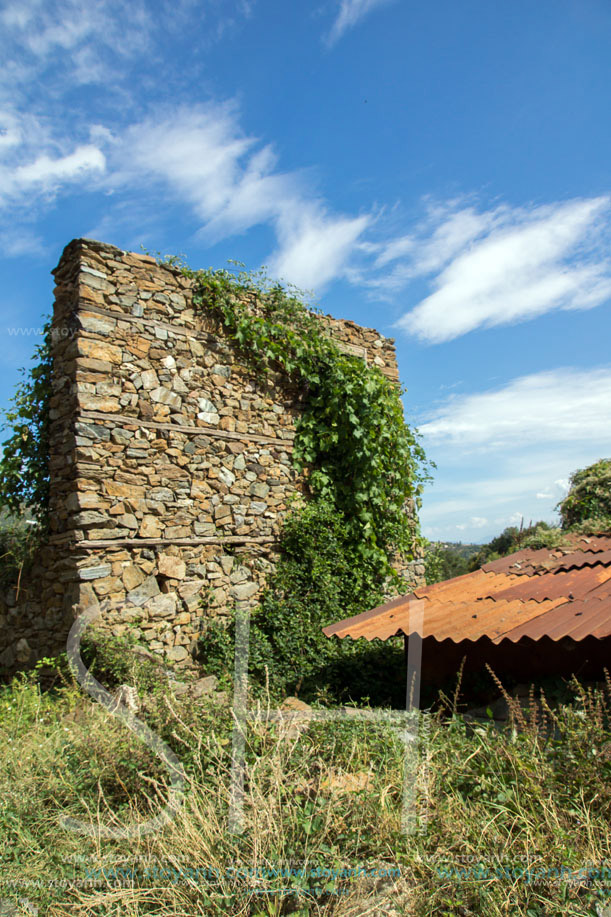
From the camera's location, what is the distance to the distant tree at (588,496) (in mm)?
10703

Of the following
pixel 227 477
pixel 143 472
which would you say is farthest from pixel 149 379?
pixel 227 477

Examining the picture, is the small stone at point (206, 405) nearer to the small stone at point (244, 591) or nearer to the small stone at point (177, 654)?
the small stone at point (244, 591)

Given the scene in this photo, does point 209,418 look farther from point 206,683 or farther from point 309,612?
point 206,683

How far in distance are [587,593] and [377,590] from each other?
3449 millimetres

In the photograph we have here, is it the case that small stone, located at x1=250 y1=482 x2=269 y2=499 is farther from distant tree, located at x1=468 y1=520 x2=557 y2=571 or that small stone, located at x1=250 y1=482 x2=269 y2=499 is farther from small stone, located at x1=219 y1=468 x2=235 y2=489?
distant tree, located at x1=468 y1=520 x2=557 y2=571

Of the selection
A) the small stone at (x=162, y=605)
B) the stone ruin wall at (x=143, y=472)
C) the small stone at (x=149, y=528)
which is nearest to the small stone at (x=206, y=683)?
the stone ruin wall at (x=143, y=472)

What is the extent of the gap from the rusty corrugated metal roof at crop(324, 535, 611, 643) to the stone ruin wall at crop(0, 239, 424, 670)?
192cm

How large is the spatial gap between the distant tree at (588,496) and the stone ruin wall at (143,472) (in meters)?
6.19

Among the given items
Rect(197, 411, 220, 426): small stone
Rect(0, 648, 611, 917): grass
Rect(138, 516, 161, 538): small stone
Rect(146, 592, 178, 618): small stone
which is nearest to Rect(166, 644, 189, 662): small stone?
Rect(146, 592, 178, 618): small stone

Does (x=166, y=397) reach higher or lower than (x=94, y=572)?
higher

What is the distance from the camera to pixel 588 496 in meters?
11.1

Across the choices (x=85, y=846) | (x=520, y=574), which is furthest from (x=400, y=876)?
(x=520, y=574)

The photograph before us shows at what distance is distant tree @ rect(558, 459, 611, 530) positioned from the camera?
10.7 meters

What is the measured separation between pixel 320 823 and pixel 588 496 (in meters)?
9.63
